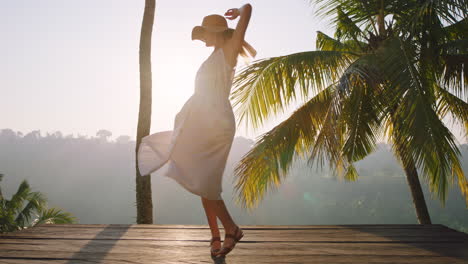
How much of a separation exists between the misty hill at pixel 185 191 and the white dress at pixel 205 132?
4676 cm

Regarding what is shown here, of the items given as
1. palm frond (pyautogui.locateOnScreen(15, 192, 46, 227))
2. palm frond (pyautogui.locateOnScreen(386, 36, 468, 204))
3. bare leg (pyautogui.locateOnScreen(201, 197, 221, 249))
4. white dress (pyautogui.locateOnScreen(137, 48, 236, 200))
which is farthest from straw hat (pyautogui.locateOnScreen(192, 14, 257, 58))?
palm frond (pyautogui.locateOnScreen(15, 192, 46, 227))

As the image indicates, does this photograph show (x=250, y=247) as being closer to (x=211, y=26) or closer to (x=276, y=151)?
(x=211, y=26)

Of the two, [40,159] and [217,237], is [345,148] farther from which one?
[40,159]

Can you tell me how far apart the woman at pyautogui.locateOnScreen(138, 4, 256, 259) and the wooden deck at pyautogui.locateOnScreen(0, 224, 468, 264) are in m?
0.32

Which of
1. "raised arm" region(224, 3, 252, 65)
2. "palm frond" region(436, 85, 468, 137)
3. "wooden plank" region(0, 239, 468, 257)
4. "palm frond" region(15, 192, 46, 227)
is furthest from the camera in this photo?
"palm frond" region(15, 192, 46, 227)

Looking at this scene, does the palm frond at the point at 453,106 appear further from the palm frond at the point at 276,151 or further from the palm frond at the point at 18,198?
the palm frond at the point at 18,198

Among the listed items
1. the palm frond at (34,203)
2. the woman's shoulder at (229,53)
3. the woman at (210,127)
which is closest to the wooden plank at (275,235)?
the woman at (210,127)

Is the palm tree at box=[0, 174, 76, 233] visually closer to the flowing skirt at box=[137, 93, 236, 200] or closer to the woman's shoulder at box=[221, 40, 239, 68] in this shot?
the flowing skirt at box=[137, 93, 236, 200]

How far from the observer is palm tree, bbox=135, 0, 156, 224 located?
6.01 metres

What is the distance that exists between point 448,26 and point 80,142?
10577 centimetres

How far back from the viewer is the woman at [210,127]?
2430 millimetres

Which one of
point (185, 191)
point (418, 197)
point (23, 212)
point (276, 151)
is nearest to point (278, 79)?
point (276, 151)

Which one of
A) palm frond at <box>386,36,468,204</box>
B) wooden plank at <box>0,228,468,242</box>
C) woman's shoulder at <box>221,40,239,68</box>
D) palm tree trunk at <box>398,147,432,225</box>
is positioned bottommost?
palm tree trunk at <box>398,147,432,225</box>

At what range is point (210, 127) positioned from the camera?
95.5 inches
